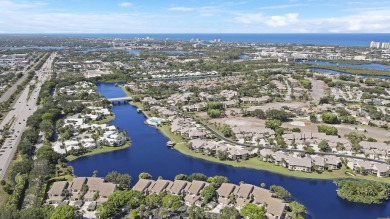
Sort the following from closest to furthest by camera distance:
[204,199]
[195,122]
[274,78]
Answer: [204,199], [195,122], [274,78]

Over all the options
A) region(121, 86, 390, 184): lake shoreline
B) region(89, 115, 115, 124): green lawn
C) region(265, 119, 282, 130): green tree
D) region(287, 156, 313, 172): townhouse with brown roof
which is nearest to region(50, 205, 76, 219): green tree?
region(121, 86, 390, 184): lake shoreline

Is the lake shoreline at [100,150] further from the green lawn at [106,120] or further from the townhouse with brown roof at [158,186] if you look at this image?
the townhouse with brown roof at [158,186]

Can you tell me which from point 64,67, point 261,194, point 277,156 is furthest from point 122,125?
point 64,67

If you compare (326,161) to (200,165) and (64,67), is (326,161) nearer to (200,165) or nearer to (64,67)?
(200,165)

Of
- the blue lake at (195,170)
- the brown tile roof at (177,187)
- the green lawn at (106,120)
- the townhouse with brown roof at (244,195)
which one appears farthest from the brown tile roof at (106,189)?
the green lawn at (106,120)

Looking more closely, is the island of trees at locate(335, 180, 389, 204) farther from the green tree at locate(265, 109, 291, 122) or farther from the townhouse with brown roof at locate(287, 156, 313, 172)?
the green tree at locate(265, 109, 291, 122)

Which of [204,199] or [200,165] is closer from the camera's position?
[204,199]
